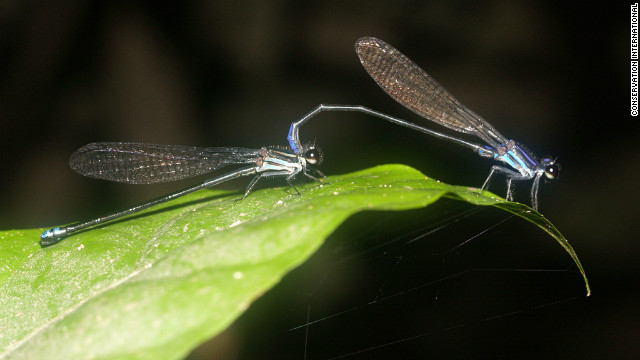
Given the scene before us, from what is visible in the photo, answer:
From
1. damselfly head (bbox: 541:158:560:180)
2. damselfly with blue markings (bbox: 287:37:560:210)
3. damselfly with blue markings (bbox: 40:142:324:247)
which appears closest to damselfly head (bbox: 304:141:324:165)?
damselfly with blue markings (bbox: 40:142:324:247)

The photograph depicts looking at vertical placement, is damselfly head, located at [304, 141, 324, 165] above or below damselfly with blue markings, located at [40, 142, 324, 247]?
above

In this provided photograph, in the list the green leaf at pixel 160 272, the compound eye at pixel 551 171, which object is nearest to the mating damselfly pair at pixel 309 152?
the compound eye at pixel 551 171

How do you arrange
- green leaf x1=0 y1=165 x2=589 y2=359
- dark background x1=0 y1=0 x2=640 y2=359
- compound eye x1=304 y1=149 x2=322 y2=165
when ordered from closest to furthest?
green leaf x1=0 y1=165 x2=589 y2=359
compound eye x1=304 y1=149 x2=322 y2=165
dark background x1=0 y1=0 x2=640 y2=359

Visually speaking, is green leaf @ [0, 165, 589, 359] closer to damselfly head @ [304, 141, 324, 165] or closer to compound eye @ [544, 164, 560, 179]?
damselfly head @ [304, 141, 324, 165]

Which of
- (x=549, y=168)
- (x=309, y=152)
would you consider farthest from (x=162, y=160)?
(x=549, y=168)

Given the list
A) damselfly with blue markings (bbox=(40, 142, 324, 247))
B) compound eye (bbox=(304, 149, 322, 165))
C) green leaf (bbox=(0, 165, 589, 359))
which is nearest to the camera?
green leaf (bbox=(0, 165, 589, 359))

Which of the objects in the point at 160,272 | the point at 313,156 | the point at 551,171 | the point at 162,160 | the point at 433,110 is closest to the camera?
the point at 160,272

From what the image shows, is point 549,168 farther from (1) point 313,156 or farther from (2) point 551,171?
(1) point 313,156

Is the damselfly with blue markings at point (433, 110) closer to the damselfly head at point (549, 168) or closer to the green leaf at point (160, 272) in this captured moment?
the damselfly head at point (549, 168)
